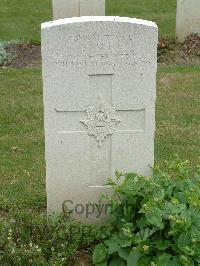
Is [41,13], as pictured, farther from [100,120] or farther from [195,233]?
[195,233]

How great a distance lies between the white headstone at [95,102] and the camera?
4105mm

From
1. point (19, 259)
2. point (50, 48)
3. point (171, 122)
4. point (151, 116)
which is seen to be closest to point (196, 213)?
point (151, 116)

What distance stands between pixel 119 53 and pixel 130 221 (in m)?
1.21

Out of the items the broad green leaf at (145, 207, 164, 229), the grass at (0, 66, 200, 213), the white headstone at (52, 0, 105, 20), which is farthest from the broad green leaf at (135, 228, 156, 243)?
the white headstone at (52, 0, 105, 20)

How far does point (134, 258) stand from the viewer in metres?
3.89

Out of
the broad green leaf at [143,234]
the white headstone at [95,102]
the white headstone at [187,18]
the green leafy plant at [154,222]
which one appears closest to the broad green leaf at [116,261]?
the green leafy plant at [154,222]

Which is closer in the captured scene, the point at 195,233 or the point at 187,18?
the point at 195,233

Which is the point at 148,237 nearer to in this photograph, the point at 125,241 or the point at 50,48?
the point at 125,241

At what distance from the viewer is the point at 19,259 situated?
12.9ft

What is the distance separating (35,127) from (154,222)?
11.5 feet

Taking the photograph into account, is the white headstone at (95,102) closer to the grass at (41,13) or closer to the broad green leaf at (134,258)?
the broad green leaf at (134,258)

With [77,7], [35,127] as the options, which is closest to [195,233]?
[35,127]

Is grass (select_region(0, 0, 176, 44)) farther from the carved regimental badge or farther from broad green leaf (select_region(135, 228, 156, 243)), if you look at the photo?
broad green leaf (select_region(135, 228, 156, 243))

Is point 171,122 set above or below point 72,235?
above
